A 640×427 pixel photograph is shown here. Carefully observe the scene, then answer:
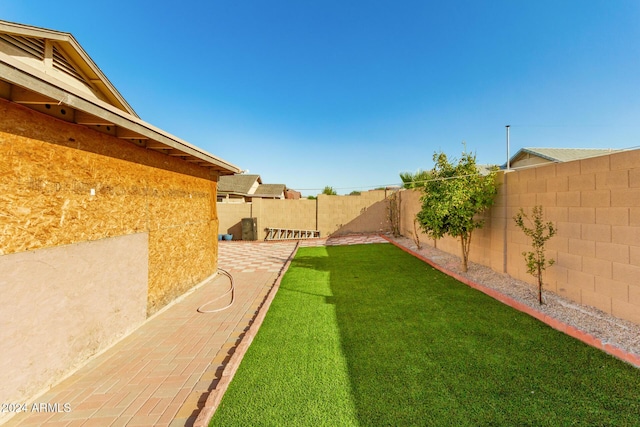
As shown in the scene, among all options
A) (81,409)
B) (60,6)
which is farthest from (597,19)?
(60,6)

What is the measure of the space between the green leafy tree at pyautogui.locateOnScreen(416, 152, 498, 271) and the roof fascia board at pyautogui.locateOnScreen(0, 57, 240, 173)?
569 cm

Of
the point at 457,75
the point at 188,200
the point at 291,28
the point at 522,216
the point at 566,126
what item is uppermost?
the point at 291,28

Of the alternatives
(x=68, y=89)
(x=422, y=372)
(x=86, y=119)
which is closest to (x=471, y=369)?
(x=422, y=372)

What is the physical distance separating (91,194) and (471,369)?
15.7ft

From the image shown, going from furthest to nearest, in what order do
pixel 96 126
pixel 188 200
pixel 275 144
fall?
pixel 275 144 < pixel 188 200 < pixel 96 126

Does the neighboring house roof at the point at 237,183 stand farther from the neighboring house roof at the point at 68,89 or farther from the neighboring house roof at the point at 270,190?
the neighboring house roof at the point at 68,89

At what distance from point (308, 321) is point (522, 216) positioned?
15.3 feet

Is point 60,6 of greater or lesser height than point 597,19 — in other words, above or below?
above

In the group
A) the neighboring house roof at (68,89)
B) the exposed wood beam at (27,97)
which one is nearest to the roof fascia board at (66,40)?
the neighboring house roof at (68,89)

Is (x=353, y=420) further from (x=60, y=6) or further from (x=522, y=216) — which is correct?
(x=60, y=6)

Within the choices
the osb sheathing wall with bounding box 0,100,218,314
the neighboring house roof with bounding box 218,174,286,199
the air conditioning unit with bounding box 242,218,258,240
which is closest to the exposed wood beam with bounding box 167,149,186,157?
the osb sheathing wall with bounding box 0,100,218,314

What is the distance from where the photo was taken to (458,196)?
18.7 ft

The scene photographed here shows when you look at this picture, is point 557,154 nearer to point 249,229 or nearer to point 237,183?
point 249,229

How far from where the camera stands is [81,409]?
7.38ft
